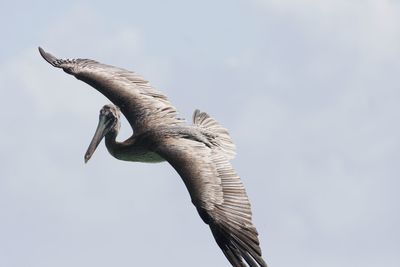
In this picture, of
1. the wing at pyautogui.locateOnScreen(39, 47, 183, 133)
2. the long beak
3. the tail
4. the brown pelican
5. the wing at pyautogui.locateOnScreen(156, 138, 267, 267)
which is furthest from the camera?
the wing at pyautogui.locateOnScreen(39, 47, 183, 133)

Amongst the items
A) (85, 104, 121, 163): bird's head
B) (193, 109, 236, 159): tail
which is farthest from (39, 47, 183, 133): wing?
(193, 109, 236, 159): tail

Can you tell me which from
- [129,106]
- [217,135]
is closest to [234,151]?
[217,135]

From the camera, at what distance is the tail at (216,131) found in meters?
23.3

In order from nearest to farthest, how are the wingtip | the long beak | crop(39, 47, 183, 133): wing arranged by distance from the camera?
the long beak
crop(39, 47, 183, 133): wing
the wingtip

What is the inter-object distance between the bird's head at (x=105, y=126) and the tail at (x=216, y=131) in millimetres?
1448

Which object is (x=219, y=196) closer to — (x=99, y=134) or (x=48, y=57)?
(x=99, y=134)

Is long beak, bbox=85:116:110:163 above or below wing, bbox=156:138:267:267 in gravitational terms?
above

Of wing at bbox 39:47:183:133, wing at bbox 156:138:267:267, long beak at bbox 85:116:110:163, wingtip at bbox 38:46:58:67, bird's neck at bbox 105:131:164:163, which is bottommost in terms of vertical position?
wing at bbox 156:138:267:267

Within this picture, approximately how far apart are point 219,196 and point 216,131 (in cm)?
381

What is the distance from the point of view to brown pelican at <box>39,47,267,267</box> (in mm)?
20203

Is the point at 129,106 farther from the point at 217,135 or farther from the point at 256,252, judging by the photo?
the point at 256,252

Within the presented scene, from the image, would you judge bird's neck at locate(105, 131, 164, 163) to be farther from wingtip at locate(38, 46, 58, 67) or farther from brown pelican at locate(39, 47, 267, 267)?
wingtip at locate(38, 46, 58, 67)

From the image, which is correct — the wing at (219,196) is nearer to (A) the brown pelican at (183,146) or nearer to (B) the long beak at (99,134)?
(A) the brown pelican at (183,146)

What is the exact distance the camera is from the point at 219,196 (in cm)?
2077
